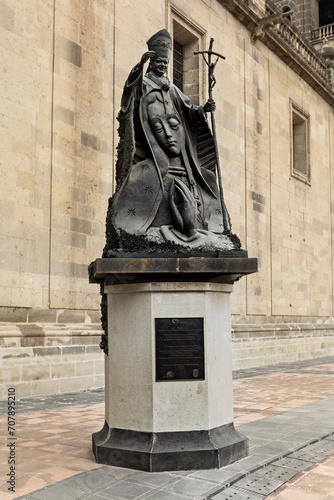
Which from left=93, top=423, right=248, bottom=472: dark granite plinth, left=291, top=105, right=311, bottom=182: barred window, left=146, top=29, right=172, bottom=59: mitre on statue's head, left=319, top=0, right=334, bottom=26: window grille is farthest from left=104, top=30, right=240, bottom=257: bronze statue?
left=319, top=0, right=334, bottom=26: window grille

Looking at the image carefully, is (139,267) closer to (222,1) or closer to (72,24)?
(72,24)

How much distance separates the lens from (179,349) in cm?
510

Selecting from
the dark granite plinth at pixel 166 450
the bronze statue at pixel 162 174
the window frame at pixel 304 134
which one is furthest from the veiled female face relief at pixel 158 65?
the window frame at pixel 304 134

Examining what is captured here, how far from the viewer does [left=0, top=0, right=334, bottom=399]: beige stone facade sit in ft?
32.6

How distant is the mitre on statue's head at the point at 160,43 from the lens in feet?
19.0

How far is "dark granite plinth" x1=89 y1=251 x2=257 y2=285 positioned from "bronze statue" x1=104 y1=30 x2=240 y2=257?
24 centimetres

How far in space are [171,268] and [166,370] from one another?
875 millimetres

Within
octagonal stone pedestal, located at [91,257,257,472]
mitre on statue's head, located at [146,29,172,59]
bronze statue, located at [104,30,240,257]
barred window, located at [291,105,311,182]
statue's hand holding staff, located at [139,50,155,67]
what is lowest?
octagonal stone pedestal, located at [91,257,257,472]

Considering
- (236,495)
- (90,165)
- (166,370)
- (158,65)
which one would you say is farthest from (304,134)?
(236,495)

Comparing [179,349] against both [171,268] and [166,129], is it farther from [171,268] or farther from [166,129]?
[166,129]

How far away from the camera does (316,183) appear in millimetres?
22500

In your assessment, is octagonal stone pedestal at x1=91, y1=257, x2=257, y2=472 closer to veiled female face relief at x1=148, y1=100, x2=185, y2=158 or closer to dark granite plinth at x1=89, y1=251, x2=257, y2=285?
dark granite plinth at x1=89, y1=251, x2=257, y2=285

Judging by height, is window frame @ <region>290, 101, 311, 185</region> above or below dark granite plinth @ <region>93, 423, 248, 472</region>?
above

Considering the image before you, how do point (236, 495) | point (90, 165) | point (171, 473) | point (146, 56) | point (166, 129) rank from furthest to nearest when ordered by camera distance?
point (90, 165) < point (166, 129) < point (146, 56) < point (171, 473) < point (236, 495)
